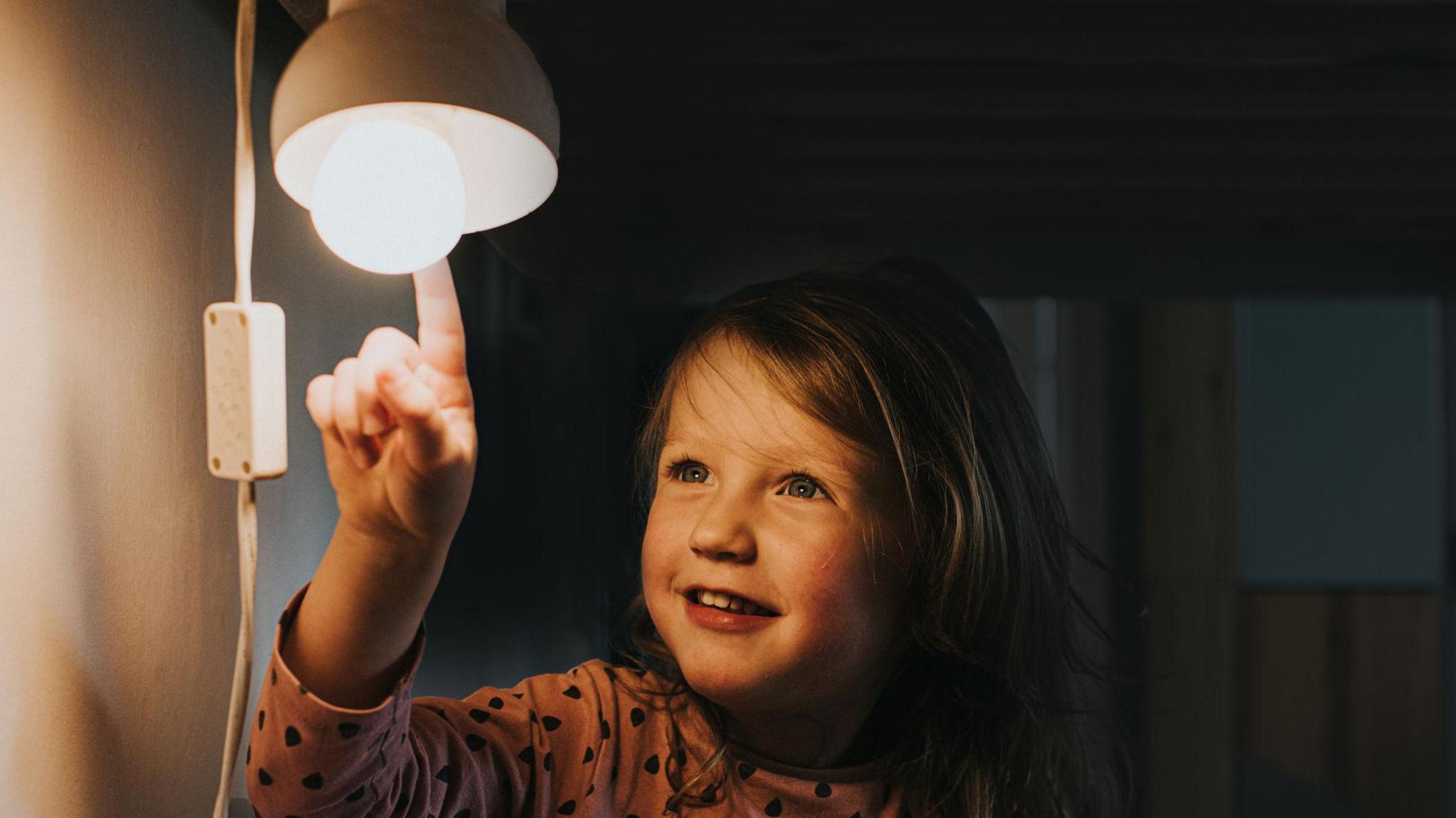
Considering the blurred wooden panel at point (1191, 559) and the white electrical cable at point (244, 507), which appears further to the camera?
the blurred wooden panel at point (1191, 559)

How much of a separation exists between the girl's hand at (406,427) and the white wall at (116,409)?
13 cm

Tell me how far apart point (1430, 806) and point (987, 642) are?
9.87 ft

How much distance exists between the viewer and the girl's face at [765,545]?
815mm

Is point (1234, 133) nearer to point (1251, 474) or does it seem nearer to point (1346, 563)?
point (1251, 474)

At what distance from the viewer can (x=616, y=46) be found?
3.34 ft

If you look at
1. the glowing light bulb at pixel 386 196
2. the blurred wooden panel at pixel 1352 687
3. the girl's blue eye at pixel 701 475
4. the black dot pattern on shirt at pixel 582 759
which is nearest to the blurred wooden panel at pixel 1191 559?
the blurred wooden panel at pixel 1352 687

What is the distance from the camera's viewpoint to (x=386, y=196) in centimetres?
51

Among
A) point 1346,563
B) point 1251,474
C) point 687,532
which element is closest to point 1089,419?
point 1251,474

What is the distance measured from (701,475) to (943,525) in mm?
231

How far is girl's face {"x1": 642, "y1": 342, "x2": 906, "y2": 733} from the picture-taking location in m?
0.82

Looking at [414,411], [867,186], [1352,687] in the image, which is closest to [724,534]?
[414,411]

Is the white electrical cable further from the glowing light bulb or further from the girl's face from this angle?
the girl's face

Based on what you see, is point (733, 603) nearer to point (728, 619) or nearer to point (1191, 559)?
point (728, 619)

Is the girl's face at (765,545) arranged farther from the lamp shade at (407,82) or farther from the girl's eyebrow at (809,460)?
the lamp shade at (407,82)
